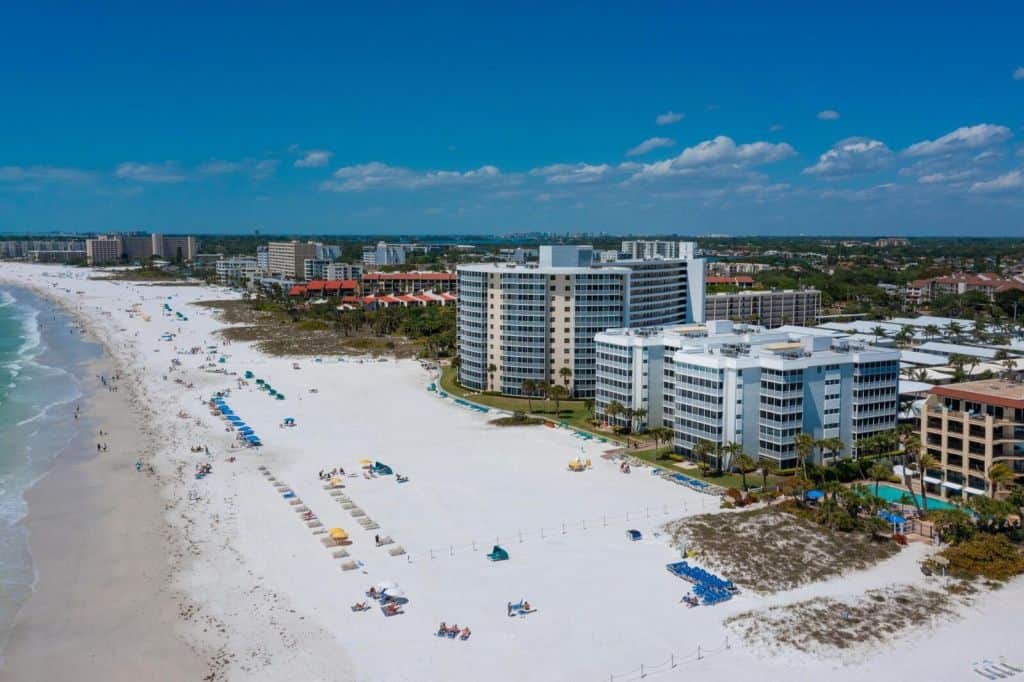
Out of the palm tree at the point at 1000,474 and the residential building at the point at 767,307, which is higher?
the residential building at the point at 767,307

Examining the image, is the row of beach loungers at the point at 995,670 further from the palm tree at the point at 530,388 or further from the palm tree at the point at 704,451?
the palm tree at the point at 530,388

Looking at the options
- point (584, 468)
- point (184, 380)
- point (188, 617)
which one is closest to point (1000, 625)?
point (584, 468)

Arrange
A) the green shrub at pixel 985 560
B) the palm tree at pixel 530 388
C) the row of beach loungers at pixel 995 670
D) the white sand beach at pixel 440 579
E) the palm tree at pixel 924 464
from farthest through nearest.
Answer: the palm tree at pixel 530 388
the palm tree at pixel 924 464
the green shrub at pixel 985 560
the white sand beach at pixel 440 579
the row of beach loungers at pixel 995 670

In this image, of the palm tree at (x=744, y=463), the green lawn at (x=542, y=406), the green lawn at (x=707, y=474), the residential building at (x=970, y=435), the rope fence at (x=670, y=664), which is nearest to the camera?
the rope fence at (x=670, y=664)

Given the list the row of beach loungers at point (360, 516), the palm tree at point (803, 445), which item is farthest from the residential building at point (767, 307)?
the row of beach loungers at point (360, 516)

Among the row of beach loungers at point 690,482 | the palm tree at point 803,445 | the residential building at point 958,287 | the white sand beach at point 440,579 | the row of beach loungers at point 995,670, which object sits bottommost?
the row of beach loungers at point 995,670

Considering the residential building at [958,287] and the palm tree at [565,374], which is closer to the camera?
the palm tree at [565,374]

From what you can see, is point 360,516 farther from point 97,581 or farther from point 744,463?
point 744,463

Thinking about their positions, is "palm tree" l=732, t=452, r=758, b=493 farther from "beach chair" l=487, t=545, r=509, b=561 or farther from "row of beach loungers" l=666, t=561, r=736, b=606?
"beach chair" l=487, t=545, r=509, b=561
